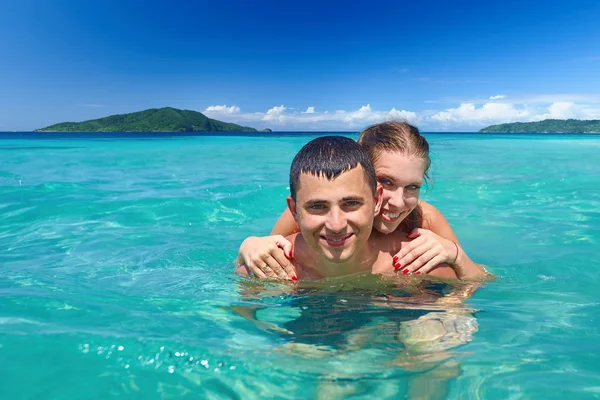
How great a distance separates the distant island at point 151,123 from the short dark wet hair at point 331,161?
156262 millimetres

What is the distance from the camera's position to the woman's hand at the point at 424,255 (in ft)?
12.7

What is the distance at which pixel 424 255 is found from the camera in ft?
12.7

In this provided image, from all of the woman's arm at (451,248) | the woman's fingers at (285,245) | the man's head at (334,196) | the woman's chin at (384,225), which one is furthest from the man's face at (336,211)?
the woman's arm at (451,248)

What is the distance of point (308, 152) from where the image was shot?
3.52 m

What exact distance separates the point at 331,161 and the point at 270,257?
3.60 ft

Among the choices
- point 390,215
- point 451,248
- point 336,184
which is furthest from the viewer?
point 451,248

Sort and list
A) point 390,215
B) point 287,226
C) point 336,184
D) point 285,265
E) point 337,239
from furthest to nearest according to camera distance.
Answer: point 287,226 → point 285,265 → point 390,215 → point 337,239 → point 336,184

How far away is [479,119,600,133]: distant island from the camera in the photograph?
14938 centimetres

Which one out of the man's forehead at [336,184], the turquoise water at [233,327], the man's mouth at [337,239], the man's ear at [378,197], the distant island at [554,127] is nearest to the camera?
the turquoise water at [233,327]

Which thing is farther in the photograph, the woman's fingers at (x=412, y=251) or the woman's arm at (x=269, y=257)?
the woman's arm at (x=269, y=257)

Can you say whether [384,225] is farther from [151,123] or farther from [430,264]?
[151,123]

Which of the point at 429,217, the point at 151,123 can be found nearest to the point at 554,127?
the point at 151,123

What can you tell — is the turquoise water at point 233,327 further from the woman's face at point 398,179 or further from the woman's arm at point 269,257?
the woman's face at point 398,179

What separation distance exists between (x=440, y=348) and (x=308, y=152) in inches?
62.1
